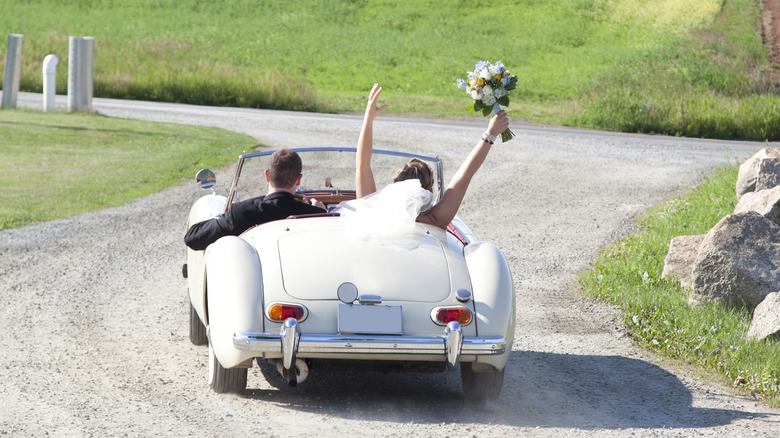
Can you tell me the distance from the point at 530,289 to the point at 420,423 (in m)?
3.86

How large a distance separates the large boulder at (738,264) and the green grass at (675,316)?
14 cm

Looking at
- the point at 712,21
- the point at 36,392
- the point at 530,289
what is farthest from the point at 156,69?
the point at 712,21

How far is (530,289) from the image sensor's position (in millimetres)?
8430

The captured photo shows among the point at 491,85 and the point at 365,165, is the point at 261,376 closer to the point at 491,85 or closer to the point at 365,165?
the point at 365,165

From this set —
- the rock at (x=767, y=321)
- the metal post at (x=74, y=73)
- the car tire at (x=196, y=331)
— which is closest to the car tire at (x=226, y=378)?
the car tire at (x=196, y=331)

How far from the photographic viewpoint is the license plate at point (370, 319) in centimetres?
467

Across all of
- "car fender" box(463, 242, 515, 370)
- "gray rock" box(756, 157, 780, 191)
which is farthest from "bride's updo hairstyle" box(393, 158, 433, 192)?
"gray rock" box(756, 157, 780, 191)

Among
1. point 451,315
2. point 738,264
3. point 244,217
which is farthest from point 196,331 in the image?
point 738,264

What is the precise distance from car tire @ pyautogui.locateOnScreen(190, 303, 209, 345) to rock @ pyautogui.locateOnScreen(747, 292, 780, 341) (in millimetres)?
3714

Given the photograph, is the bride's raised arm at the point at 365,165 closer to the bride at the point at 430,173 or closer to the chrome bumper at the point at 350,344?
the bride at the point at 430,173

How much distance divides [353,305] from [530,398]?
1.35 meters

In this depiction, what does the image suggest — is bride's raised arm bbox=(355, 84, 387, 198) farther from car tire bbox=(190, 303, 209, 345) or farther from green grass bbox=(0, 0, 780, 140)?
green grass bbox=(0, 0, 780, 140)

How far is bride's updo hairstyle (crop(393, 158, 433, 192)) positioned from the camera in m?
5.87

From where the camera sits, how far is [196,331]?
20.7 feet
